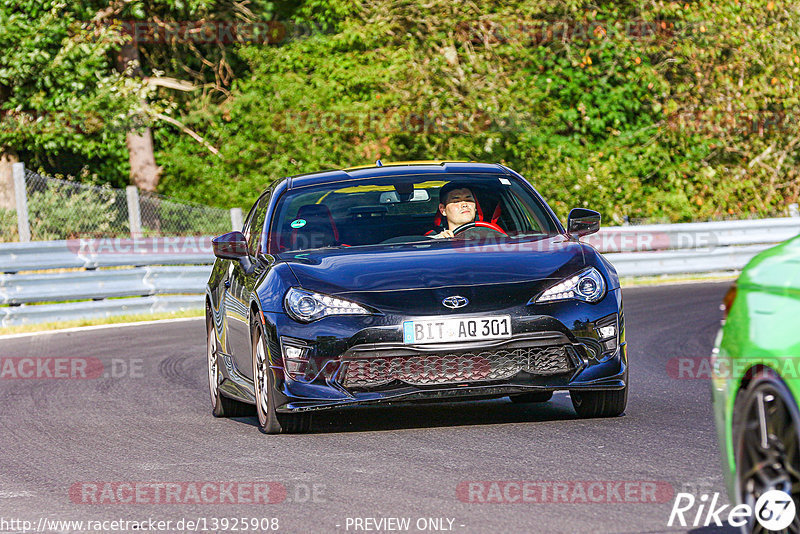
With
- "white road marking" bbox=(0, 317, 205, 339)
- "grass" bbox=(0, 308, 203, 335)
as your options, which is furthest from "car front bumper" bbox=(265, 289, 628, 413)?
"grass" bbox=(0, 308, 203, 335)

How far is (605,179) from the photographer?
29141mm

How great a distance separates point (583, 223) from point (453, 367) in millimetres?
1571

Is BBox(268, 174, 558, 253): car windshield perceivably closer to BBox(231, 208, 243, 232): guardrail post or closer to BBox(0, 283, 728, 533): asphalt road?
BBox(0, 283, 728, 533): asphalt road

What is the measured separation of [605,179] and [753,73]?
15.6 feet

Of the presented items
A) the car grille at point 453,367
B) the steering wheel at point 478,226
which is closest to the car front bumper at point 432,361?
the car grille at point 453,367

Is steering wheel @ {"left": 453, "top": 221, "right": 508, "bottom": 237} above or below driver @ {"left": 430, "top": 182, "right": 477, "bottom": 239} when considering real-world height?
below

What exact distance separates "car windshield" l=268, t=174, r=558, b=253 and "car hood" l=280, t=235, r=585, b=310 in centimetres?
40

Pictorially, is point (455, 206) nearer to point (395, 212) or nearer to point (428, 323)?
point (395, 212)

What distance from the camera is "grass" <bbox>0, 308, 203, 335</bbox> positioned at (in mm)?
17641

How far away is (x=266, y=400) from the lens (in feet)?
26.5

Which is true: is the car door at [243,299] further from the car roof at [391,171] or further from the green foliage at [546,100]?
the green foliage at [546,100]

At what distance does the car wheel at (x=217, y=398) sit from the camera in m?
9.45

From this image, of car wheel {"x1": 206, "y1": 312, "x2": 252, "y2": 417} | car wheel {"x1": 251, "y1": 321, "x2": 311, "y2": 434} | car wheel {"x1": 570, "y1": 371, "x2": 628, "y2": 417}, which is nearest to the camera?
car wheel {"x1": 251, "y1": 321, "x2": 311, "y2": 434}

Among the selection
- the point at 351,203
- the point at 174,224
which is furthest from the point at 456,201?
the point at 174,224
